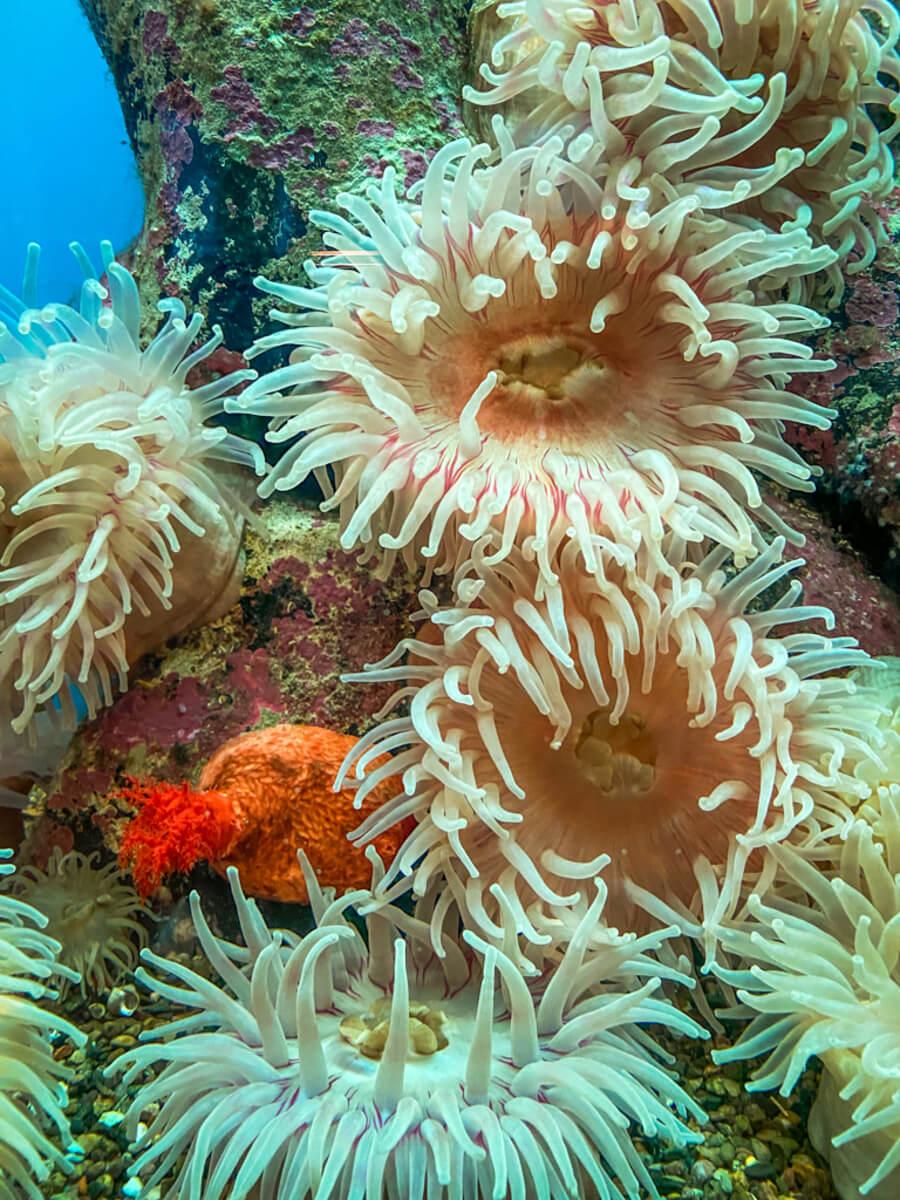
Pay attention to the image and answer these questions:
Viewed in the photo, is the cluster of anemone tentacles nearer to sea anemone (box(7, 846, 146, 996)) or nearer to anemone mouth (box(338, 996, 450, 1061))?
anemone mouth (box(338, 996, 450, 1061))

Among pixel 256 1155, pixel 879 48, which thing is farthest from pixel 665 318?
pixel 256 1155

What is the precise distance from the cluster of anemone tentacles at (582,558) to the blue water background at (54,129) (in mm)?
3991

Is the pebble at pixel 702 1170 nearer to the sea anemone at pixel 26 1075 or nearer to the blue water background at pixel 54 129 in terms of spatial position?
the sea anemone at pixel 26 1075

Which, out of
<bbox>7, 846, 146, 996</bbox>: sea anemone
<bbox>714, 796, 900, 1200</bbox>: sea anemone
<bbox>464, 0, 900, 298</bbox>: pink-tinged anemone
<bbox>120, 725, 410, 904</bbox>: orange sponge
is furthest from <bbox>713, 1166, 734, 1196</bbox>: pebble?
<bbox>464, 0, 900, 298</bbox>: pink-tinged anemone

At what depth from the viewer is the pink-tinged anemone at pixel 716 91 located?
1.74 m

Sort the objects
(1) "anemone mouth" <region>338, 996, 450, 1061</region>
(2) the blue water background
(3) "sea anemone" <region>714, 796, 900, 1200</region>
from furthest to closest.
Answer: (2) the blue water background
(1) "anemone mouth" <region>338, 996, 450, 1061</region>
(3) "sea anemone" <region>714, 796, 900, 1200</region>

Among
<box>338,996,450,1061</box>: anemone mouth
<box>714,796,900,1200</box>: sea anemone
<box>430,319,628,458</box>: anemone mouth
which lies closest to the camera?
<box>714,796,900,1200</box>: sea anemone

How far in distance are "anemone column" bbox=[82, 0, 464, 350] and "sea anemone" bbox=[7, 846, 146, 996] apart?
1159 millimetres

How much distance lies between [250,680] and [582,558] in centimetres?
71

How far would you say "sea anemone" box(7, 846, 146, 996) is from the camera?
1825 millimetres

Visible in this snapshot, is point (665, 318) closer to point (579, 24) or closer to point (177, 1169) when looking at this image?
point (579, 24)

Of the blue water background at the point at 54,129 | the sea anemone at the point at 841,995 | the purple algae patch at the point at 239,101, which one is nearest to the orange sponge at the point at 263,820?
the sea anemone at the point at 841,995

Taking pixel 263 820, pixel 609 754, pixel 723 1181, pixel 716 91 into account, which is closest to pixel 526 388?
pixel 716 91

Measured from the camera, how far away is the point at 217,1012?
1.45 metres
